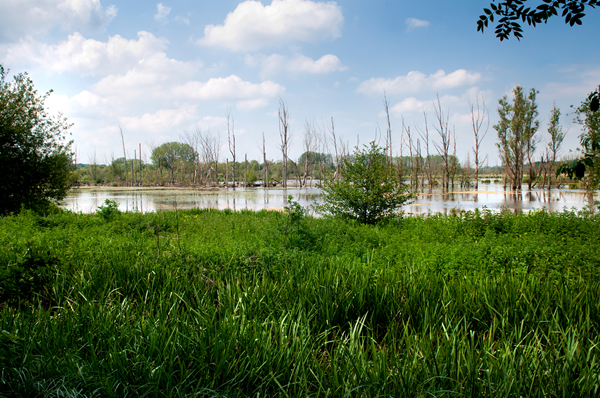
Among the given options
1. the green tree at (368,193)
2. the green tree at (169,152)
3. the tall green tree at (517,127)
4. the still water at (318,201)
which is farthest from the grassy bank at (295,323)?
the green tree at (169,152)

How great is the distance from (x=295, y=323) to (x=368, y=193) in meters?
8.03

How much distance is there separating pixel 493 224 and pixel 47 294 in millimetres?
9069

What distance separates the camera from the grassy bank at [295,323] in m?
2.23

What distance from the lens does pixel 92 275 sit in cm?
420

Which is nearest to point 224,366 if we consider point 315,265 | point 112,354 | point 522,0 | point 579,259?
point 112,354

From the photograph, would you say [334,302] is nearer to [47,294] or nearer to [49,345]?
[49,345]

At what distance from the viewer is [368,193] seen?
1049cm

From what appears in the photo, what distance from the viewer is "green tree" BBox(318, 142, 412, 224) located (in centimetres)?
1044

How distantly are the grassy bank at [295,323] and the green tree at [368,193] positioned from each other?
4215 mm

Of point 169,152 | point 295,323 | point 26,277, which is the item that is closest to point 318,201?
point 26,277

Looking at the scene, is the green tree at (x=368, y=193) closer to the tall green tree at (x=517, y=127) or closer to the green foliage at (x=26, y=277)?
the green foliage at (x=26, y=277)

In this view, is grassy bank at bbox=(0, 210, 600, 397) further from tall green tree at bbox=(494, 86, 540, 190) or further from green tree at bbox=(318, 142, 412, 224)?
tall green tree at bbox=(494, 86, 540, 190)

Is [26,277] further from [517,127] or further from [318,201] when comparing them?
[517,127]

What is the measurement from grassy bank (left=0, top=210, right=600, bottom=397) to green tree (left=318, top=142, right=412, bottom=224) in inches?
166
